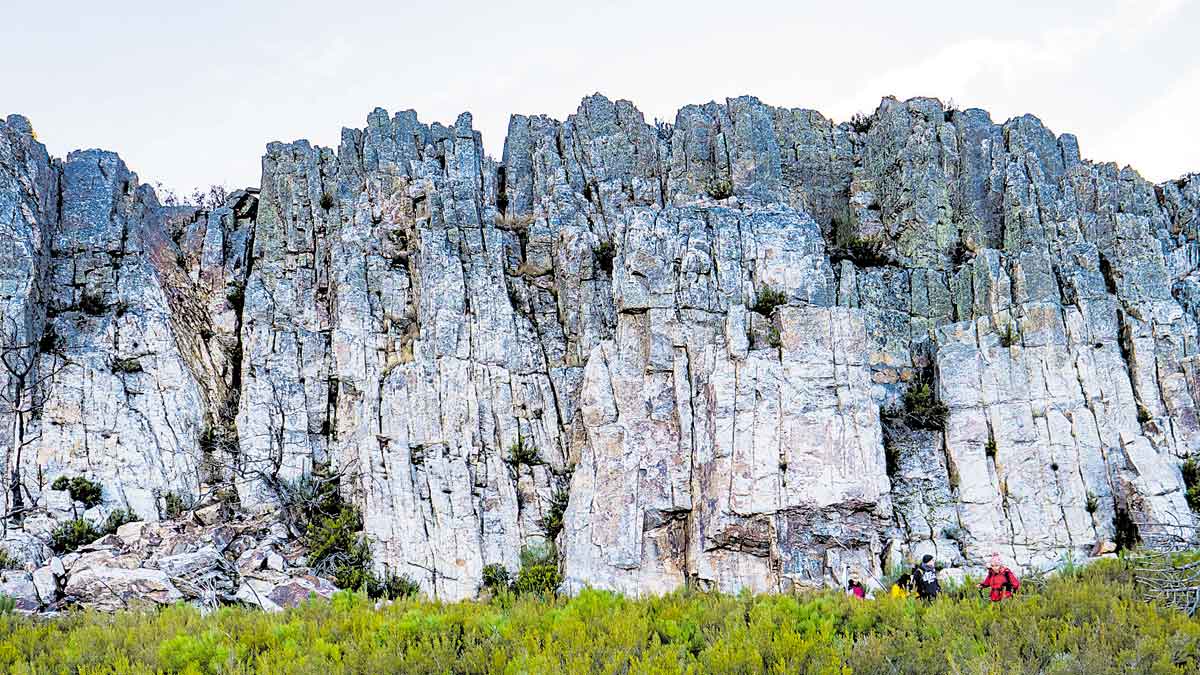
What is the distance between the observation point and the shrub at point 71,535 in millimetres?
28484

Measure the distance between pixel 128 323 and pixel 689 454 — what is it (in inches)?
741

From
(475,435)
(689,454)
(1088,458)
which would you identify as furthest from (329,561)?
(1088,458)

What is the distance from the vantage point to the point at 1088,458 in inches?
1172

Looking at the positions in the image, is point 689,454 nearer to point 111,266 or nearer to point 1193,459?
point 1193,459

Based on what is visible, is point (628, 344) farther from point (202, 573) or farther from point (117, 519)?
point (117, 519)

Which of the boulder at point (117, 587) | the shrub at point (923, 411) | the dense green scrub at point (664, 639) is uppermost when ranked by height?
the shrub at point (923, 411)

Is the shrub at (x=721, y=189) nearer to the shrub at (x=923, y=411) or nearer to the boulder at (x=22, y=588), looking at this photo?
the shrub at (x=923, y=411)

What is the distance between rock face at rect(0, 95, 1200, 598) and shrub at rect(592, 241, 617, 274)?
18 cm

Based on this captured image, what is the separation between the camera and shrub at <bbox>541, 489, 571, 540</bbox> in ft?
98.8

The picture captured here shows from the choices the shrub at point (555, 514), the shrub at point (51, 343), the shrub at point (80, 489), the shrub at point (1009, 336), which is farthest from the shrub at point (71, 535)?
the shrub at point (1009, 336)

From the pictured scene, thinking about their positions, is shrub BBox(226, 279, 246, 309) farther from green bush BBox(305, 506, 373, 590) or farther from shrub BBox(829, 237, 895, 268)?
shrub BBox(829, 237, 895, 268)

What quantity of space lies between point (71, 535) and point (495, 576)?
1192 cm

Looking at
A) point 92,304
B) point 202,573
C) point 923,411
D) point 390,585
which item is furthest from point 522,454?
point 92,304

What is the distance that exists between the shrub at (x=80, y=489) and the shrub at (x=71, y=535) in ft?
2.80
